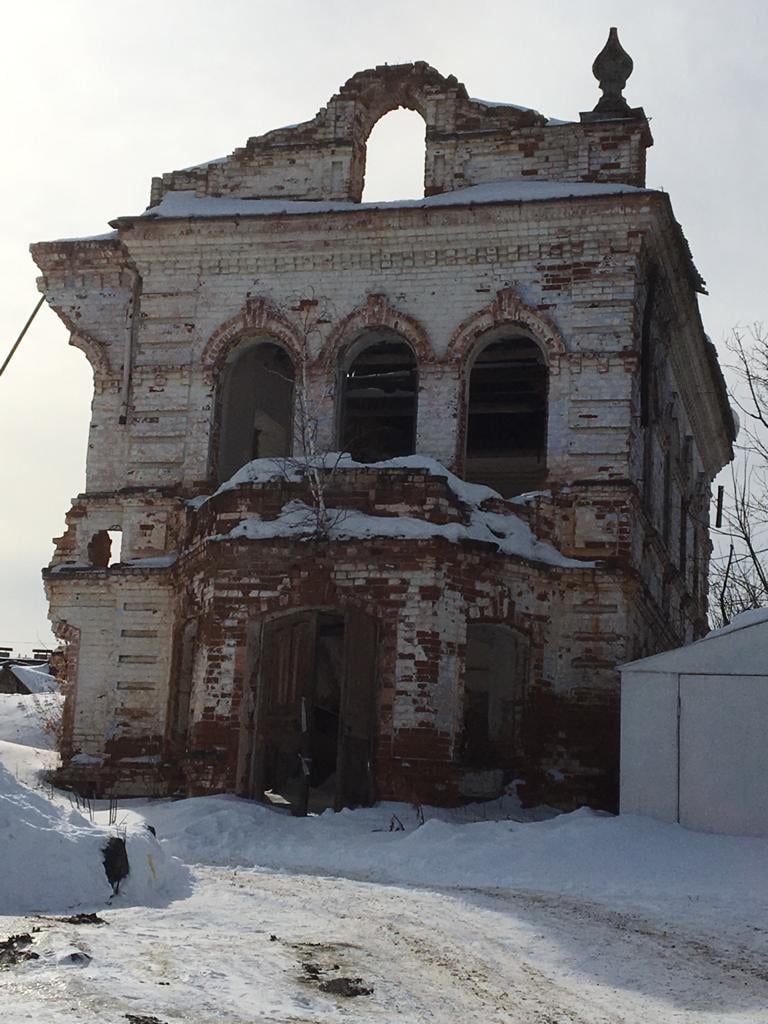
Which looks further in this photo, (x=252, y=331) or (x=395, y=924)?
(x=252, y=331)

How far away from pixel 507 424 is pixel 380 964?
15.2m

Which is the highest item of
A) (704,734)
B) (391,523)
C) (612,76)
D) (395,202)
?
(612,76)

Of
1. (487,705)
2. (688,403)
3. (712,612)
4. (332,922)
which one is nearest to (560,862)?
(332,922)

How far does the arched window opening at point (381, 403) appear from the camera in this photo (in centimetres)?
2014

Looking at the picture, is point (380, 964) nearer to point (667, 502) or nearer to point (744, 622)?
point (744, 622)

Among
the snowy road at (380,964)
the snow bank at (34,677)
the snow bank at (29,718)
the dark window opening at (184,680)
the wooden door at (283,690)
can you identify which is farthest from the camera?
the snow bank at (34,677)

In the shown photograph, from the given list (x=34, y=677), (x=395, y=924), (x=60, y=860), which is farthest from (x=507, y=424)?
(x=34, y=677)

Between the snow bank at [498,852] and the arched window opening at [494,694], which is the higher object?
the arched window opening at [494,694]

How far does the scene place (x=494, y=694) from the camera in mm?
17484

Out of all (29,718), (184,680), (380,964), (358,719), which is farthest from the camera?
(29,718)

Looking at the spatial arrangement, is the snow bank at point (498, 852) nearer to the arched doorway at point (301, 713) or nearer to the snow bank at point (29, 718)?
the arched doorway at point (301, 713)

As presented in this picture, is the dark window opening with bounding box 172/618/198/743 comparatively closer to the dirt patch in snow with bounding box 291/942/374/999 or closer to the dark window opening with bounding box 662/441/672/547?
the dark window opening with bounding box 662/441/672/547

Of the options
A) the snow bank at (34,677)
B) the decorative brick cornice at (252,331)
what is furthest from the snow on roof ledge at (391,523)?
the snow bank at (34,677)

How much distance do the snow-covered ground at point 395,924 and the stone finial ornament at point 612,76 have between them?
9.47m
